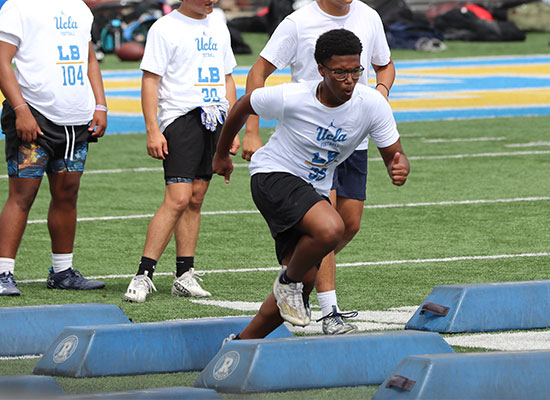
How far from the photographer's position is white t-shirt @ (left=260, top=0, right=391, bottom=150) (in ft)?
23.4

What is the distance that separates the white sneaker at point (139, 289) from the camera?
7816mm

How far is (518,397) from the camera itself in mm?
5117

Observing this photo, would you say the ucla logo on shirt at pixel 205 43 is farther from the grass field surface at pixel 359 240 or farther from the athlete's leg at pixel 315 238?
the athlete's leg at pixel 315 238

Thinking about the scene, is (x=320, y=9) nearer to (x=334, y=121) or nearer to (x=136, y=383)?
(x=334, y=121)

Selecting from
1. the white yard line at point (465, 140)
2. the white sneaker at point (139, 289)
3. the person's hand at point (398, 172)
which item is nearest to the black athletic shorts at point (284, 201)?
the person's hand at point (398, 172)

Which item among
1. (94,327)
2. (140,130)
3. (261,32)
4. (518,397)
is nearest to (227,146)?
(94,327)

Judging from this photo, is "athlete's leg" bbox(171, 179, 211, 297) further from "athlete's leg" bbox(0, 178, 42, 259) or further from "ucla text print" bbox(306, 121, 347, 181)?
"ucla text print" bbox(306, 121, 347, 181)

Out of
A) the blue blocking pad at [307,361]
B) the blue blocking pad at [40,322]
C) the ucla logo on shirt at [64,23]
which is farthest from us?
the ucla logo on shirt at [64,23]

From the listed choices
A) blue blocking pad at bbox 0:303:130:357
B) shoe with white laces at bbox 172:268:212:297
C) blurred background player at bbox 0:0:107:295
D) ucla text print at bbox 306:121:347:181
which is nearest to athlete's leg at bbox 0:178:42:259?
blurred background player at bbox 0:0:107:295

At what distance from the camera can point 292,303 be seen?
5.90 meters

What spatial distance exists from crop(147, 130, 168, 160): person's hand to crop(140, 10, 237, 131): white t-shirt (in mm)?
177

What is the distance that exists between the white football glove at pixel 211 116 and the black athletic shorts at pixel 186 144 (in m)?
0.03

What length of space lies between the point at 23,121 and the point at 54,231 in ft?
2.79

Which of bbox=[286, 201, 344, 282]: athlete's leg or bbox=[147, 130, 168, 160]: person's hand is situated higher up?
bbox=[286, 201, 344, 282]: athlete's leg
